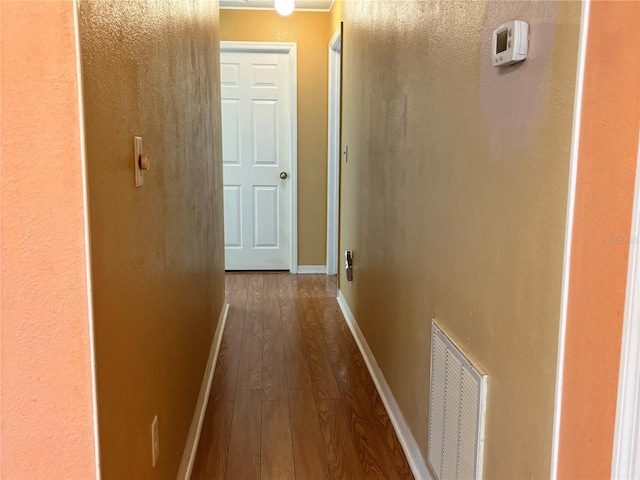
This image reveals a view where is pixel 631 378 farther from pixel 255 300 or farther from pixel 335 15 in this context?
pixel 335 15

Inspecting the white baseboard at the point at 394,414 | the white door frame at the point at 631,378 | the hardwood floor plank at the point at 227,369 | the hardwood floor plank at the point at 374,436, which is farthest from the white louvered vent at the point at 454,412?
the hardwood floor plank at the point at 227,369

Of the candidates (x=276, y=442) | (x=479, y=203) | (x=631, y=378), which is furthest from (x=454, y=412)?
(x=276, y=442)

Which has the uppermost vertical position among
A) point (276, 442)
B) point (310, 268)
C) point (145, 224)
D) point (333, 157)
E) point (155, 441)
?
point (333, 157)

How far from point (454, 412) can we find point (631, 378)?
0.81 m

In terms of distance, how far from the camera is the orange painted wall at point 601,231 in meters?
0.89

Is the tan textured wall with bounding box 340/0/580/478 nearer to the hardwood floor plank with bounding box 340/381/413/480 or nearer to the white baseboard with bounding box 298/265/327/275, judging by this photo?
the hardwood floor plank with bounding box 340/381/413/480

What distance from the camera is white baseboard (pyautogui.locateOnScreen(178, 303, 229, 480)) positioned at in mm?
2021

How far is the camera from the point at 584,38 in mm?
986

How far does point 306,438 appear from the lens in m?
2.36

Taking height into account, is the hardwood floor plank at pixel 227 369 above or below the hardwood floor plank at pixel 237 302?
below

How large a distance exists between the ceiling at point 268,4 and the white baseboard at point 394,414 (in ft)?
8.75

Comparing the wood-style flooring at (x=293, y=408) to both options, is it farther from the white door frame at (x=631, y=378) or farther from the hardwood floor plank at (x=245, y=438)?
the white door frame at (x=631, y=378)

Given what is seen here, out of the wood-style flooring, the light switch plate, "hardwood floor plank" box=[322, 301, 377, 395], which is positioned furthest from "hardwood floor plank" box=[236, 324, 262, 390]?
the light switch plate

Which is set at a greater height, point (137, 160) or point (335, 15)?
point (335, 15)
